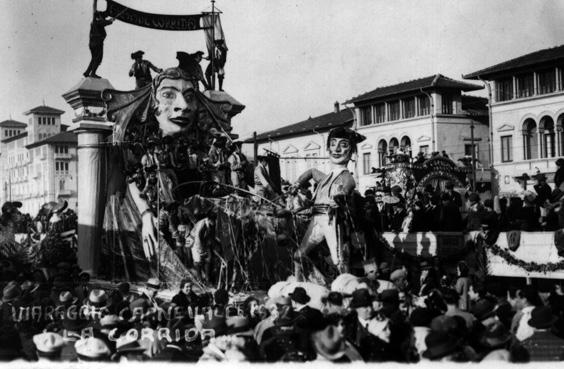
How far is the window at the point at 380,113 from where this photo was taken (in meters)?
58.7

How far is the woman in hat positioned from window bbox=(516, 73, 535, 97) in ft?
114

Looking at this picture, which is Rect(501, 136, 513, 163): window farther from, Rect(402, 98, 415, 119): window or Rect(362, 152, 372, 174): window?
Rect(362, 152, 372, 174): window

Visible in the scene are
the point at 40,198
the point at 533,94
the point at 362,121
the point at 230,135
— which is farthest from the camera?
the point at 362,121

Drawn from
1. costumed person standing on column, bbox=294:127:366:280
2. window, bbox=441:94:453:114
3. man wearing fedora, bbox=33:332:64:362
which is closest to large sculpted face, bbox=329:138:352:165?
costumed person standing on column, bbox=294:127:366:280

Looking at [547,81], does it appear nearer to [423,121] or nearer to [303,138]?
[423,121]

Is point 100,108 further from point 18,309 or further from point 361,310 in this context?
point 361,310

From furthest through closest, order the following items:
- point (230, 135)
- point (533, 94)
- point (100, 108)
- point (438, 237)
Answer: point (533, 94) < point (230, 135) < point (100, 108) < point (438, 237)

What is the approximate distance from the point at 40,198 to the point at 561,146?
1138 inches

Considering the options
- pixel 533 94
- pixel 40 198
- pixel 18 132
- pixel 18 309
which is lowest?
pixel 18 309

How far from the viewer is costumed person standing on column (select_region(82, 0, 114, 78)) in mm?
16547

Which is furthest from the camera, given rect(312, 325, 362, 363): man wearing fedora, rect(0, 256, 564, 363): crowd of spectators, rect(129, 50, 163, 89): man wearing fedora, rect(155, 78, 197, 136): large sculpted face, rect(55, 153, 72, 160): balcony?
rect(55, 153, 72, 160): balcony

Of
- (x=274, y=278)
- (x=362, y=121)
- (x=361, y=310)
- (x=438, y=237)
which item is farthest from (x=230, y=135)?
(x=362, y=121)

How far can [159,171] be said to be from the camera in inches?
639

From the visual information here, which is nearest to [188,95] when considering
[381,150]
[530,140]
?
[530,140]
